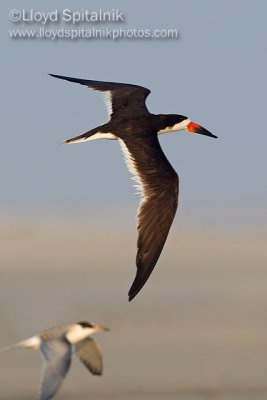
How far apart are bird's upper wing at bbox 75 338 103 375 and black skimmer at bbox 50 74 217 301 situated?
108 cm

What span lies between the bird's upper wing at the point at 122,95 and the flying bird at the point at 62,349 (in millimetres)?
7223

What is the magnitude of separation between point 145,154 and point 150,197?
54.0 inches

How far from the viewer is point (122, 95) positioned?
29078 millimetres

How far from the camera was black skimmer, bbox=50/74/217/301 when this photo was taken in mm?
24078

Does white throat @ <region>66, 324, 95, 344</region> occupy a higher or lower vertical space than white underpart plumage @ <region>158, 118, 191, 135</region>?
lower

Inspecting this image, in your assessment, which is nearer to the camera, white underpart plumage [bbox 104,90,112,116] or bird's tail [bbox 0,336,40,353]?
bird's tail [bbox 0,336,40,353]

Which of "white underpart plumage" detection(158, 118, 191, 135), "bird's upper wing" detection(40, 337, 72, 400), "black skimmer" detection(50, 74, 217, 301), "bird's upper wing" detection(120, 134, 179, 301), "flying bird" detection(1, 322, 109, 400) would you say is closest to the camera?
"bird's upper wing" detection(40, 337, 72, 400)

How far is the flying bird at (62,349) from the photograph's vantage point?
786 inches

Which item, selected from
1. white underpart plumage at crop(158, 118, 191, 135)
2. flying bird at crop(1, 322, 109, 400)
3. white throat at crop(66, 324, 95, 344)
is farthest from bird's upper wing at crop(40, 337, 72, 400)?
white underpart plumage at crop(158, 118, 191, 135)

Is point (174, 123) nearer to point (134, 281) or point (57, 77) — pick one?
point (57, 77)

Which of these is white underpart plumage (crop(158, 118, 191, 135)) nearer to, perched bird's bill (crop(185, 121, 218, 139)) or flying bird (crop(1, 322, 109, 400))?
perched bird's bill (crop(185, 121, 218, 139))

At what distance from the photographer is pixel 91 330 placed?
22141 millimetres

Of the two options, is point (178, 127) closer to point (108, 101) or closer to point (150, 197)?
point (108, 101)

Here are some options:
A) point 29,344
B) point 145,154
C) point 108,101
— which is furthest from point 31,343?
point 108,101
